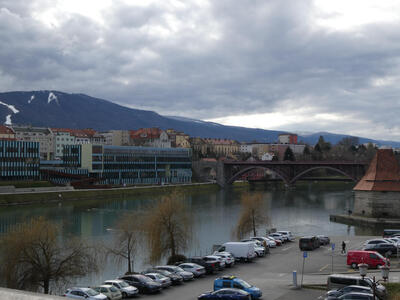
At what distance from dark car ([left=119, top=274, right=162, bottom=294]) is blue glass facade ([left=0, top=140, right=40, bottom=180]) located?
63374 millimetres

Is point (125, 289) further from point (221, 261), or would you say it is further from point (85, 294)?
point (221, 261)

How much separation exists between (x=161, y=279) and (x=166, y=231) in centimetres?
836

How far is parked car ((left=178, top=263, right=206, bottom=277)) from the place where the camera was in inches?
905

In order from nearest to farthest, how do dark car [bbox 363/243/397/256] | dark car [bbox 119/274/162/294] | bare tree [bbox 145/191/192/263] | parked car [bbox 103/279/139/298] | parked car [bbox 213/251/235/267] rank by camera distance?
parked car [bbox 103/279/139/298], dark car [bbox 119/274/162/294], parked car [bbox 213/251/235/267], dark car [bbox 363/243/397/256], bare tree [bbox 145/191/192/263]

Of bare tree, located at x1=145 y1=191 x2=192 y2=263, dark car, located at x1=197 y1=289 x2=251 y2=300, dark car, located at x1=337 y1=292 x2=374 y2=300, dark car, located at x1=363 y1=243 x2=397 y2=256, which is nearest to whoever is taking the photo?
dark car, located at x1=337 y1=292 x2=374 y2=300

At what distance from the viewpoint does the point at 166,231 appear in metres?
29.1

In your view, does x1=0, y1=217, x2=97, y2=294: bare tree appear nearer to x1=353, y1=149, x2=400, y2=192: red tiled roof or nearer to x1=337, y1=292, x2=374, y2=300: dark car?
x1=337, y1=292, x2=374, y2=300: dark car

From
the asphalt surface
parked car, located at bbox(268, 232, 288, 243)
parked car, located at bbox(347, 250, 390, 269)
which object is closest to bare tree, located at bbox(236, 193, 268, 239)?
parked car, located at bbox(268, 232, 288, 243)

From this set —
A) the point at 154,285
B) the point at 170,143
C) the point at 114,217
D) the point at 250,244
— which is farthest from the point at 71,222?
the point at 170,143

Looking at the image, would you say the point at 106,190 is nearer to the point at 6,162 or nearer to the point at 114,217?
the point at 6,162

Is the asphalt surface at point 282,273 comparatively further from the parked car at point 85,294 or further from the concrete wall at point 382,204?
the concrete wall at point 382,204

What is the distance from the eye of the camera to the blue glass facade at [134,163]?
9462 centimetres

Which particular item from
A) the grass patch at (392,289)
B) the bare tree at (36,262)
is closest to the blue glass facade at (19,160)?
the bare tree at (36,262)

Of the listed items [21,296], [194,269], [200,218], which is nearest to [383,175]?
[200,218]
